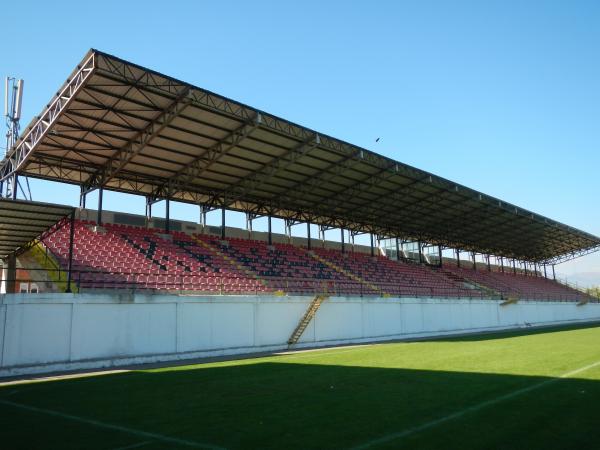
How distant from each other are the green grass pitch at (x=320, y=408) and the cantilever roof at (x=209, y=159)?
1183 cm

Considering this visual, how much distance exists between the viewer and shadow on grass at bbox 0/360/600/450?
22.7 feet

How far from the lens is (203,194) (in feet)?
109

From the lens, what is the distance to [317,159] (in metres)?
29.9

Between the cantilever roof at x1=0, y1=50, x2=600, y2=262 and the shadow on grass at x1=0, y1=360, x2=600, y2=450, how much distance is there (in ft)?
40.3

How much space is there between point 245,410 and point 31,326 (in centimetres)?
1016

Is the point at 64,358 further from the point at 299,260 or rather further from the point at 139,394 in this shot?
the point at 299,260

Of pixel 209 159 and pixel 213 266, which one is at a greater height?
pixel 209 159

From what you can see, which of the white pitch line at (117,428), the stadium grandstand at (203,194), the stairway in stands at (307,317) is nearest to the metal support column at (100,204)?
the stadium grandstand at (203,194)

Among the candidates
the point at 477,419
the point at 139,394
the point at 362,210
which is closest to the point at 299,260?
the point at 362,210

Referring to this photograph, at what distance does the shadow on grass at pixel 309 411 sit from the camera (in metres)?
6.93

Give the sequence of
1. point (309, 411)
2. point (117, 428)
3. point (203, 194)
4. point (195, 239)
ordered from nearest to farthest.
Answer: point (117, 428) → point (309, 411) → point (195, 239) → point (203, 194)

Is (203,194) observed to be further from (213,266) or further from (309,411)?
(309,411)

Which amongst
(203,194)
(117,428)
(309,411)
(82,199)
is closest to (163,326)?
(117,428)

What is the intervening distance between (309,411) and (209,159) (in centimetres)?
2057
